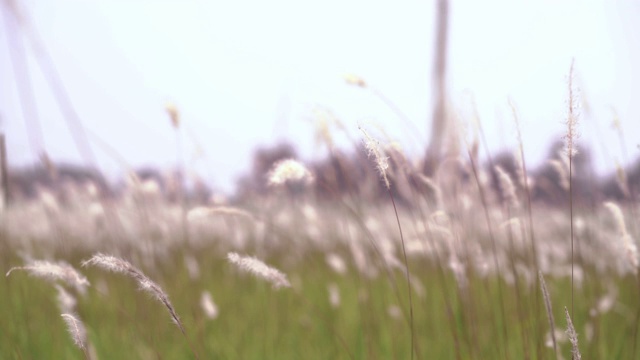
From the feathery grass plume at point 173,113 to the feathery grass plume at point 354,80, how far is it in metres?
0.50

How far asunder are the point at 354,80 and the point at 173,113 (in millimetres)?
537

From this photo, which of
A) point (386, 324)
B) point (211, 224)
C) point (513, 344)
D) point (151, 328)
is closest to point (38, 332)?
point (151, 328)

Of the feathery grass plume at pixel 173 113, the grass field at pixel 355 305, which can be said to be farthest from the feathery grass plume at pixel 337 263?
the feathery grass plume at pixel 173 113

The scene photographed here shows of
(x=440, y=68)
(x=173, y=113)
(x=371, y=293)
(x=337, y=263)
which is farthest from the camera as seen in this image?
(x=440, y=68)

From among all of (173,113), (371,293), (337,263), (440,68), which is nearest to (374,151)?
(173,113)

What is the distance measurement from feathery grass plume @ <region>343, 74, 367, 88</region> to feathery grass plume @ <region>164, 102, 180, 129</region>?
1.65 ft

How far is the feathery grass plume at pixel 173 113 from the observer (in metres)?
1.43

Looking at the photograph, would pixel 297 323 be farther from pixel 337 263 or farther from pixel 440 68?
pixel 440 68

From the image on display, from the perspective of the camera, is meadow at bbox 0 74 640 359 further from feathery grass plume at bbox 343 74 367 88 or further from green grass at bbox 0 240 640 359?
feathery grass plume at bbox 343 74 367 88

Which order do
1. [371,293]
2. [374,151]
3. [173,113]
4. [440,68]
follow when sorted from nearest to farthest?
[374,151] < [173,113] < [371,293] < [440,68]

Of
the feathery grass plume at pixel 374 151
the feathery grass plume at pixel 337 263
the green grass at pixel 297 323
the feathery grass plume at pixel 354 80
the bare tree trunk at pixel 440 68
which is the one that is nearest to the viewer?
the feathery grass plume at pixel 374 151

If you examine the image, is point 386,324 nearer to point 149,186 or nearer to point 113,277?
point 149,186

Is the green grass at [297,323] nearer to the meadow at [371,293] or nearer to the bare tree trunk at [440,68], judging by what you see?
the meadow at [371,293]

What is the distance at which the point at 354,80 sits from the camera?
1251mm
